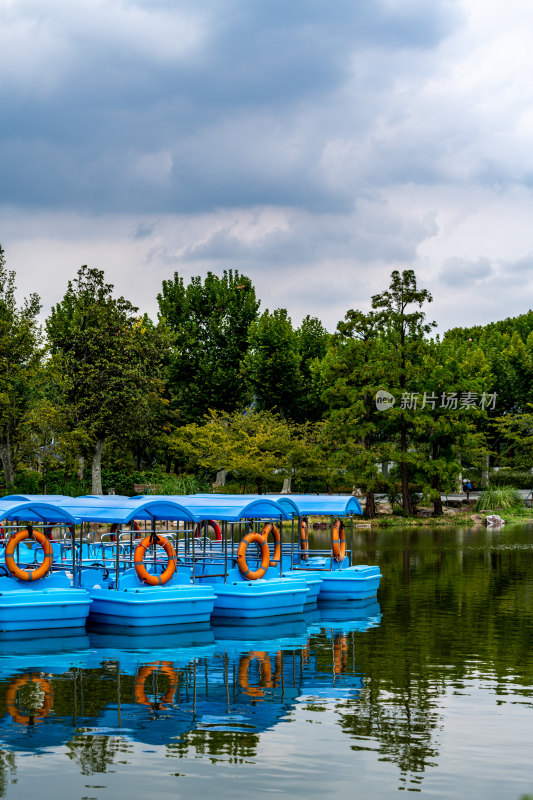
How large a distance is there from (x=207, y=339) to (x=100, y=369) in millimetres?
21122

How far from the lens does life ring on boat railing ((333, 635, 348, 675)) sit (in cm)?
1987

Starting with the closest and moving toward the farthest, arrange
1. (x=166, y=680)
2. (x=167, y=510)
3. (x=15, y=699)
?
(x=15, y=699) < (x=166, y=680) < (x=167, y=510)

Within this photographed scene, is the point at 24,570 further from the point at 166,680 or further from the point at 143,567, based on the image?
the point at 166,680

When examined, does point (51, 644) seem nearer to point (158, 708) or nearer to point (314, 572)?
point (158, 708)

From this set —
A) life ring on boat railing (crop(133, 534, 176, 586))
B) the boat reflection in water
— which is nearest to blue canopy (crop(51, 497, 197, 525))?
life ring on boat railing (crop(133, 534, 176, 586))

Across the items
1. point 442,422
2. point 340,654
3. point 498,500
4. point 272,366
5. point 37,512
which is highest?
point 272,366

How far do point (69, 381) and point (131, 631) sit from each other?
125 feet

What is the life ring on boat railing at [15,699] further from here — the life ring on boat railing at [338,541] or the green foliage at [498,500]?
the green foliage at [498,500]

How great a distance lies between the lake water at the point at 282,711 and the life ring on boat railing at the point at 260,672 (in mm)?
41

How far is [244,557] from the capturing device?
89.4ft

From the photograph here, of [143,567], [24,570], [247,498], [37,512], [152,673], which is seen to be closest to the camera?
[152,673]

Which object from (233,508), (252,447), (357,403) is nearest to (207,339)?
(252,447)

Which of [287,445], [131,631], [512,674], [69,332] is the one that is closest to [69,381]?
[69,332]

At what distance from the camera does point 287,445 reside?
7038 cm
